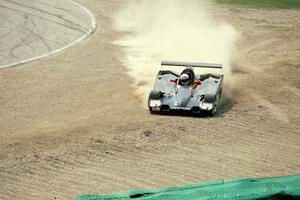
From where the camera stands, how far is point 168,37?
30422mm

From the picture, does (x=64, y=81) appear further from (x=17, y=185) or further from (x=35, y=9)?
(x=35, y=9)

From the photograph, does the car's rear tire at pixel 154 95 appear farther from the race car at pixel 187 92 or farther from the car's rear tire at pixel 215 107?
the car's rear tire at pixel 215 107

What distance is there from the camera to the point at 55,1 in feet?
130

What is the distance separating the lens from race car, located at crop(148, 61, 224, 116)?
19130 mm

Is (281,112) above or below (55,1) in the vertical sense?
below

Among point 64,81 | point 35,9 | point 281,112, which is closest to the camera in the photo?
point 281,112

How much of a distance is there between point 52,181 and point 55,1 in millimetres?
26641

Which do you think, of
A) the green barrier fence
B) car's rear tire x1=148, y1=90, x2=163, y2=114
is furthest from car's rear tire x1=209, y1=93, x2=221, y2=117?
the green barrier fence

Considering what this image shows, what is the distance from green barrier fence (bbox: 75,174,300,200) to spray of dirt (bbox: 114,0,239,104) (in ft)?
28.1

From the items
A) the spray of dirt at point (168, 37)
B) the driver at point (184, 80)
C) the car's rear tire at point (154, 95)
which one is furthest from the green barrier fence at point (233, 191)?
the spray of dirt at point (168, 37)

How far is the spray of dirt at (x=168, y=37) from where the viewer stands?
82.6ft

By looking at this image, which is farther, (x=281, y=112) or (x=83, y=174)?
(x=281, y=112)

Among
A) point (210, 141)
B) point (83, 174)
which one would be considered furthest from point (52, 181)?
point (210, 141)

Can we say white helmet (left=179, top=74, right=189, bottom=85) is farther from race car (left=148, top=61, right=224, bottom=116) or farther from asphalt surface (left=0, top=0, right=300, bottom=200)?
asphalt surface (left=0, top=0, right=300, bottom=200)
